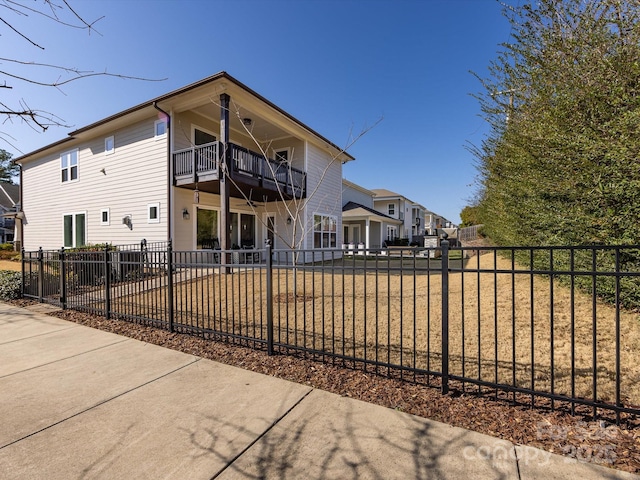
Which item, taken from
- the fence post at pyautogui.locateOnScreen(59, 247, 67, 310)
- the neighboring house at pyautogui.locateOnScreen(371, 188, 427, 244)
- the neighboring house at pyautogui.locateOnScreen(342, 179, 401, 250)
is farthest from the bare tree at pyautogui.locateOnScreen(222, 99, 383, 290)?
the neighboring house at pyautogui.locateOnScreen(371, 188, 427, 244)

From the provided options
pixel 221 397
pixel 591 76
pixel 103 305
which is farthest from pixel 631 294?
pixel 103 305

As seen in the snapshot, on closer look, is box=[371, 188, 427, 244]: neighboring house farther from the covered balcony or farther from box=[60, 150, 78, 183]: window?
box=[60, 150, 78, 183]: window

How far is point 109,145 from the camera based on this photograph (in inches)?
521

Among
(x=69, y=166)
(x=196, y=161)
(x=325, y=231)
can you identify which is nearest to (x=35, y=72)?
(x=196, y=161)

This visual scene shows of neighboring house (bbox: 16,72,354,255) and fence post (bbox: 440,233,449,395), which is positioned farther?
neighboring house (bbox: 16,72,354,255)

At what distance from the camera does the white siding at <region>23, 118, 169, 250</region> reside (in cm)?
1161

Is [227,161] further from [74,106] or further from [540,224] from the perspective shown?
[540,224]

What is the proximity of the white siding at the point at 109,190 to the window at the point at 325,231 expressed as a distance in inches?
276

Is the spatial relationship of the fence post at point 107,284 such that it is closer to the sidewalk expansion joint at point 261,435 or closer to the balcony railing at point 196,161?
the sidewalk expansion joint at point 261,435

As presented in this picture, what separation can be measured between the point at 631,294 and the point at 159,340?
6.37 meters

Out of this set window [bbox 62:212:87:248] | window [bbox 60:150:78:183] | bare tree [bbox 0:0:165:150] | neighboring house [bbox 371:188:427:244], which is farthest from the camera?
neighboring house [bbox 371:188:427:244]

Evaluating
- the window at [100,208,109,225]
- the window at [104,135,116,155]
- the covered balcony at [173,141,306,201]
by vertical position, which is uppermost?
the window at [104,135,116,155]

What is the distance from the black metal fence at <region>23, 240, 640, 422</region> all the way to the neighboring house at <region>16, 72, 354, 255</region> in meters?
4.06

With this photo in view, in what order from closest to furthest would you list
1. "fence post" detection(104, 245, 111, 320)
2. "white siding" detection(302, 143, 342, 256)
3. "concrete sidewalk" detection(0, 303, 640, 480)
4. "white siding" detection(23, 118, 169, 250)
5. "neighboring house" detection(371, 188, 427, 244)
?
"concrete sidewalk" detection(0, 303, 640, 480), "fence post" detection(104, 245, 111, 320), "white siding" detection(23, 118, 169, 250), "white siding" detection(302, 143, 342, 256), "neighboring house" detection(371, 188, 427, 244)
